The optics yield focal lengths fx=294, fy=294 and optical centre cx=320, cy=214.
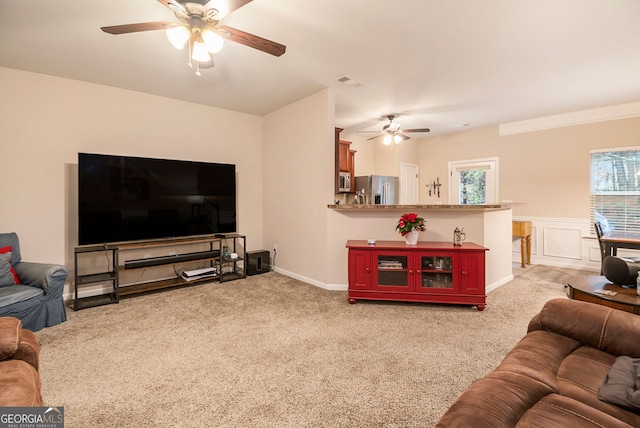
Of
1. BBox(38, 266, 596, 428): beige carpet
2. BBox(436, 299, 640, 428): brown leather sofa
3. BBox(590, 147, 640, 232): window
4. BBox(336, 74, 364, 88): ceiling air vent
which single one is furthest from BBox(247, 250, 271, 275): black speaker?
BBox(590, 147, 640, 232): window

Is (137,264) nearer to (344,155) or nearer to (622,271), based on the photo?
(344,155)

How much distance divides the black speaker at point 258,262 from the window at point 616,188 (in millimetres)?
5255

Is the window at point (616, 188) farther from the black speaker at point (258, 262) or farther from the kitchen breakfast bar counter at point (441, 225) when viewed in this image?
the black speaker at point (258, 262)

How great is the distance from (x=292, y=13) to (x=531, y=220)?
5.53 meters

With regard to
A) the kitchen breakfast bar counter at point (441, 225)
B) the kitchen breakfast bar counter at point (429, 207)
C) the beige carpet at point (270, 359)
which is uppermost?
the kitchen breakfast bar counter at point (429, 207)

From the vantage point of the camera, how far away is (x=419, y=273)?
3.30 meters

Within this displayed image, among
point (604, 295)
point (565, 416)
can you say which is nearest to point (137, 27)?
point (565, 416)

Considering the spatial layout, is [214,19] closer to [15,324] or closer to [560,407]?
[15,324]

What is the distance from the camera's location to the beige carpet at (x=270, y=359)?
168 cm

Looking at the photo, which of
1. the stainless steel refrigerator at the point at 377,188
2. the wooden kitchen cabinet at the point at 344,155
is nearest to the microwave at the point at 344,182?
the wooden kitchen cabinet at the point at 344,155

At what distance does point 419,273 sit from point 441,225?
2.81 ft

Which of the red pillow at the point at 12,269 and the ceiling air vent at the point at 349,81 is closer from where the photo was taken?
the red pillow at the point at 12,269

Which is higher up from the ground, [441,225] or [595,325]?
[441,225]

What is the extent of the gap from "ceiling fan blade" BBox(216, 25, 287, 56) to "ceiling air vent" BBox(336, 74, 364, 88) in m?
1.45
